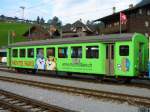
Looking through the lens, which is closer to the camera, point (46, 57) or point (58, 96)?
point (58, 96)

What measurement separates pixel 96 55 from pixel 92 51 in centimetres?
58

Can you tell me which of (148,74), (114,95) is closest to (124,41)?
(148,74)

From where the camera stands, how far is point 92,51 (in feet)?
78.0

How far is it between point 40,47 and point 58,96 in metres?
13.4

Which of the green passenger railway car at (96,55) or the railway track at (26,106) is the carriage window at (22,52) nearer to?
the green passenger railway car at (96,55)

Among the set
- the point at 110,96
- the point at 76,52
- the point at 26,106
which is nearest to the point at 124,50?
the point at 76,52

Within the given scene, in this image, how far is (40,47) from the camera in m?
29.9

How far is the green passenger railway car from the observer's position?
2117 cm

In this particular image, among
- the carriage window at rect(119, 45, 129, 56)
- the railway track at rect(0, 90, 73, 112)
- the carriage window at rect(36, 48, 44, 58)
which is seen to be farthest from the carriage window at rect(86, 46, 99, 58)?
the railway track at rect(0, 90, 73, 112)

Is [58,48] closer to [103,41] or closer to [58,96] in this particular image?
[103,41]

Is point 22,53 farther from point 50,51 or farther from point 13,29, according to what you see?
point 13,29

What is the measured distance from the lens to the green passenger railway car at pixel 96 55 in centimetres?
2117

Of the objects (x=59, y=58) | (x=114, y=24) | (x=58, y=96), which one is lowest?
(x=58, y=96)

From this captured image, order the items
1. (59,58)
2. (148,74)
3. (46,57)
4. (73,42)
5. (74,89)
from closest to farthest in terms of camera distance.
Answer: (74,89) → (148,74) → (73,42) → (59,58) → (46,57)
